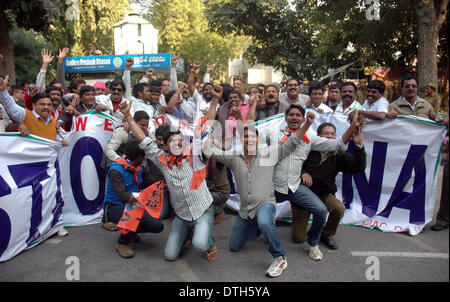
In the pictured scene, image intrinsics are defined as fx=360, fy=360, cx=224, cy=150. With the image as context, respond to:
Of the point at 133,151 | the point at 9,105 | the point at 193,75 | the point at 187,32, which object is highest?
the point at 187,32

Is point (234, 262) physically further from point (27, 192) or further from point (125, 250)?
point (27, 192)

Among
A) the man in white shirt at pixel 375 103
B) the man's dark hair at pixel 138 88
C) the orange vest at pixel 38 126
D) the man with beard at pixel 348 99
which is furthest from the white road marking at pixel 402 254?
the man's dark hair at pixel 138 88

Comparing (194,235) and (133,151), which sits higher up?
(133,151)

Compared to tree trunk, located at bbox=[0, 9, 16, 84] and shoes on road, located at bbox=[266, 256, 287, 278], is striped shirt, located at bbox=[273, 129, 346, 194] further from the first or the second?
tree trunk, located at bbox=[0, 9, 16, 84]

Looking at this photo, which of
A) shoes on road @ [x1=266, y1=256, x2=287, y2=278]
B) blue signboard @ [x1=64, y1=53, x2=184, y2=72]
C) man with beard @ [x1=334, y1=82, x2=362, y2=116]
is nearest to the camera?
shoes on road @ [x1=266, y1=256, x2=287, y2=278]

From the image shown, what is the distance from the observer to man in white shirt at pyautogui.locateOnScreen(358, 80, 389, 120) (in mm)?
4568

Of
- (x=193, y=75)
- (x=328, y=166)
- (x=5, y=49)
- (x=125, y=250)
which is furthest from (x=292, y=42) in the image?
(x=125, y=250)

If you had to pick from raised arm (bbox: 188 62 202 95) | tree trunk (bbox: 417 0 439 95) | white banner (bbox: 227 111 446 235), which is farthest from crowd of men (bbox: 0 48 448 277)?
tree trunk (bbox: 417 0 439 95)

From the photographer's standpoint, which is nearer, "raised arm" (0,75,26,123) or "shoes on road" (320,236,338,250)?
"raised arm" (0,75,26,123)

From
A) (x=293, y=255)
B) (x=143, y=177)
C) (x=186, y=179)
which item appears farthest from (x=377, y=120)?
(x=143, y=177)

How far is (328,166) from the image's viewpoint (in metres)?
4.07

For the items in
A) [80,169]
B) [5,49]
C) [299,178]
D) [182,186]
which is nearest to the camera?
[182,186]

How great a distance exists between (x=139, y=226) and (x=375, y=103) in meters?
3.39

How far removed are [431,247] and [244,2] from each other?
51.6 ft
